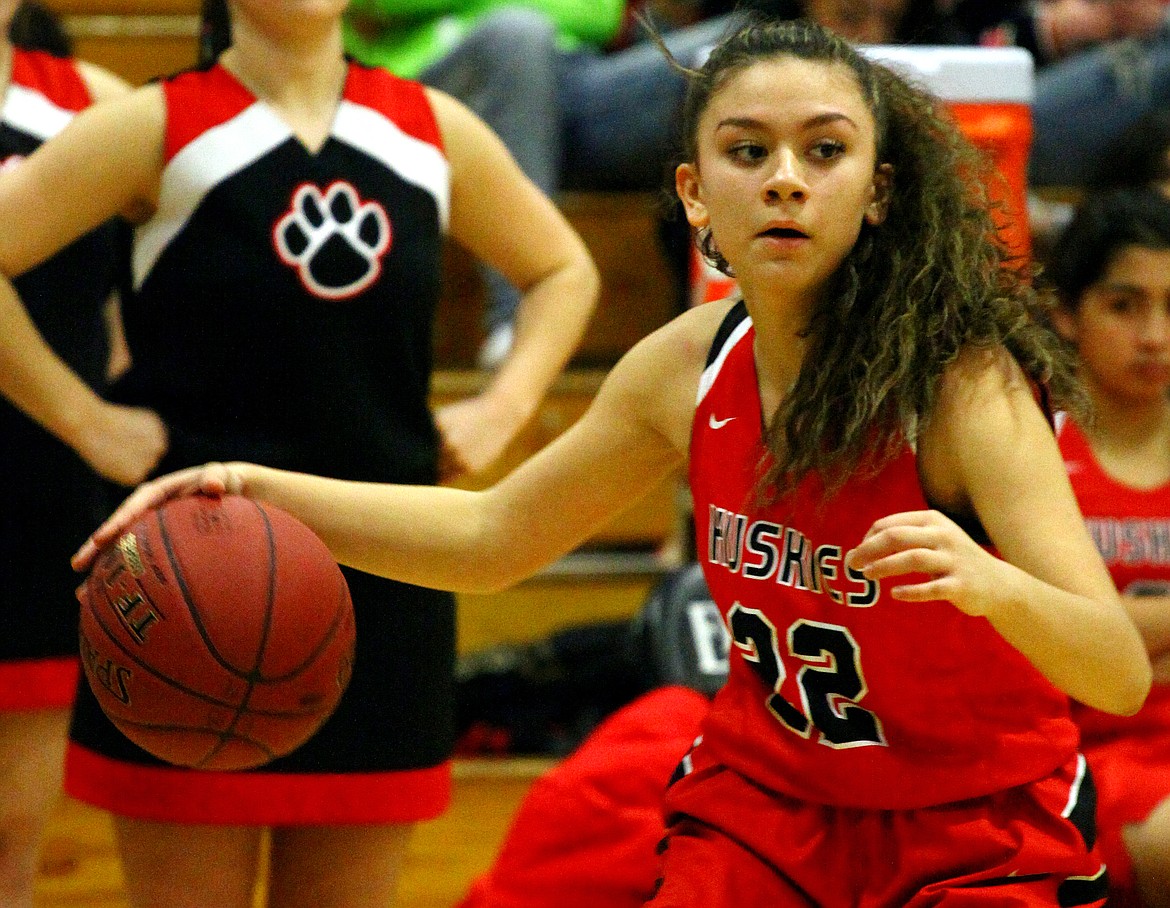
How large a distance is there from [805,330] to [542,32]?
280 centimetres

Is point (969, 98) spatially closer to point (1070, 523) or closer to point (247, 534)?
point (1070, 523)

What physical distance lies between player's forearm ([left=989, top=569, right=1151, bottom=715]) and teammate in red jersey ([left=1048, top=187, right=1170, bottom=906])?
791 millimetres

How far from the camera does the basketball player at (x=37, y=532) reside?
2.75 m

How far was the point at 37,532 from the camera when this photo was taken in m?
2.79

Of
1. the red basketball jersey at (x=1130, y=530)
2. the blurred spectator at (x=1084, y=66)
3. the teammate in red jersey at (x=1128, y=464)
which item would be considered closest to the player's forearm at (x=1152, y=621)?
the teammate in red jersey at (x=1128, y=464)

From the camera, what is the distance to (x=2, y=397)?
2771mm

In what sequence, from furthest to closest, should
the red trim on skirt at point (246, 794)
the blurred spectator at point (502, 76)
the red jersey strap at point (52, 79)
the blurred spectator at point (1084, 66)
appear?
the blurred spectator at point (1084, 66), the blurred spectator at point (502, 76), the red jersey strap at point (52, 79), the red trim on skirt at point (246, 794)

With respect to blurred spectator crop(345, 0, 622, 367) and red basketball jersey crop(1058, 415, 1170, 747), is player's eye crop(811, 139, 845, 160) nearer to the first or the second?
red basketball jersey crop(1058, 415, 1170, 747)

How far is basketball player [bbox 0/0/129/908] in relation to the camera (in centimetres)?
275

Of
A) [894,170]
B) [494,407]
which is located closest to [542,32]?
[494,407]

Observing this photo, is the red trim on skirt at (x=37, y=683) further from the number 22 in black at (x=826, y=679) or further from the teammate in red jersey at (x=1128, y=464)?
the teammate in red jersey at (x=1128, y=464)

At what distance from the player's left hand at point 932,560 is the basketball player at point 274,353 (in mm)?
927

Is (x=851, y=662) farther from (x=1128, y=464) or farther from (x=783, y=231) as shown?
(x=1128, y=464)

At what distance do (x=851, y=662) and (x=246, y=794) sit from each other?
89cm
